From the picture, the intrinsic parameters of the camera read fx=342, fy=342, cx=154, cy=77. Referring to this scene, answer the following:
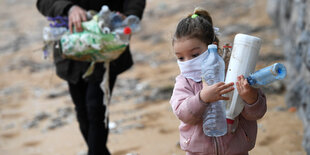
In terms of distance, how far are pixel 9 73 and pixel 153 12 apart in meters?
5.97

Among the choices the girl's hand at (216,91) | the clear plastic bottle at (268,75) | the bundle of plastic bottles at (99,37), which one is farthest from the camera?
the bundle of plastic bottles at (99,37)

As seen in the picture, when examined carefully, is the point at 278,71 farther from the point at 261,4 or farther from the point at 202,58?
the point at 261,4

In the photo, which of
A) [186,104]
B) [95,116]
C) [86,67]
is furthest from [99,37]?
[186,104]

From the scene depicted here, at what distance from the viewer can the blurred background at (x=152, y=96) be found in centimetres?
376

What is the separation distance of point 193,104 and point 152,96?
3887 mm

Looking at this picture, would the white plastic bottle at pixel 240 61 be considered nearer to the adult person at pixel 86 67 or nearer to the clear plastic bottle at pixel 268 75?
the clear plastic bottle at pixel 268 75

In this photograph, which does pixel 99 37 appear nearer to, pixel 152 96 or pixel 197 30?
pixel 197 30

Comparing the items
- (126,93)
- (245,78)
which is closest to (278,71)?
(245,78)

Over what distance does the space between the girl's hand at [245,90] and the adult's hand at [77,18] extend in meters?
1.59

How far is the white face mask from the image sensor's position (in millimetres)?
1872

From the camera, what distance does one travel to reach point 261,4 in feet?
31.5

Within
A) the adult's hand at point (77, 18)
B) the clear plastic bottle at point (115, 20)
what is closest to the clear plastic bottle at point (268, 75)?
the clear plastic bottle at point (115, 20)

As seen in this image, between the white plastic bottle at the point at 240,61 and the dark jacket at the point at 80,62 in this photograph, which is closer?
the white plastic bottle at the point at 240,61

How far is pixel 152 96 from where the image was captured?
566cm
